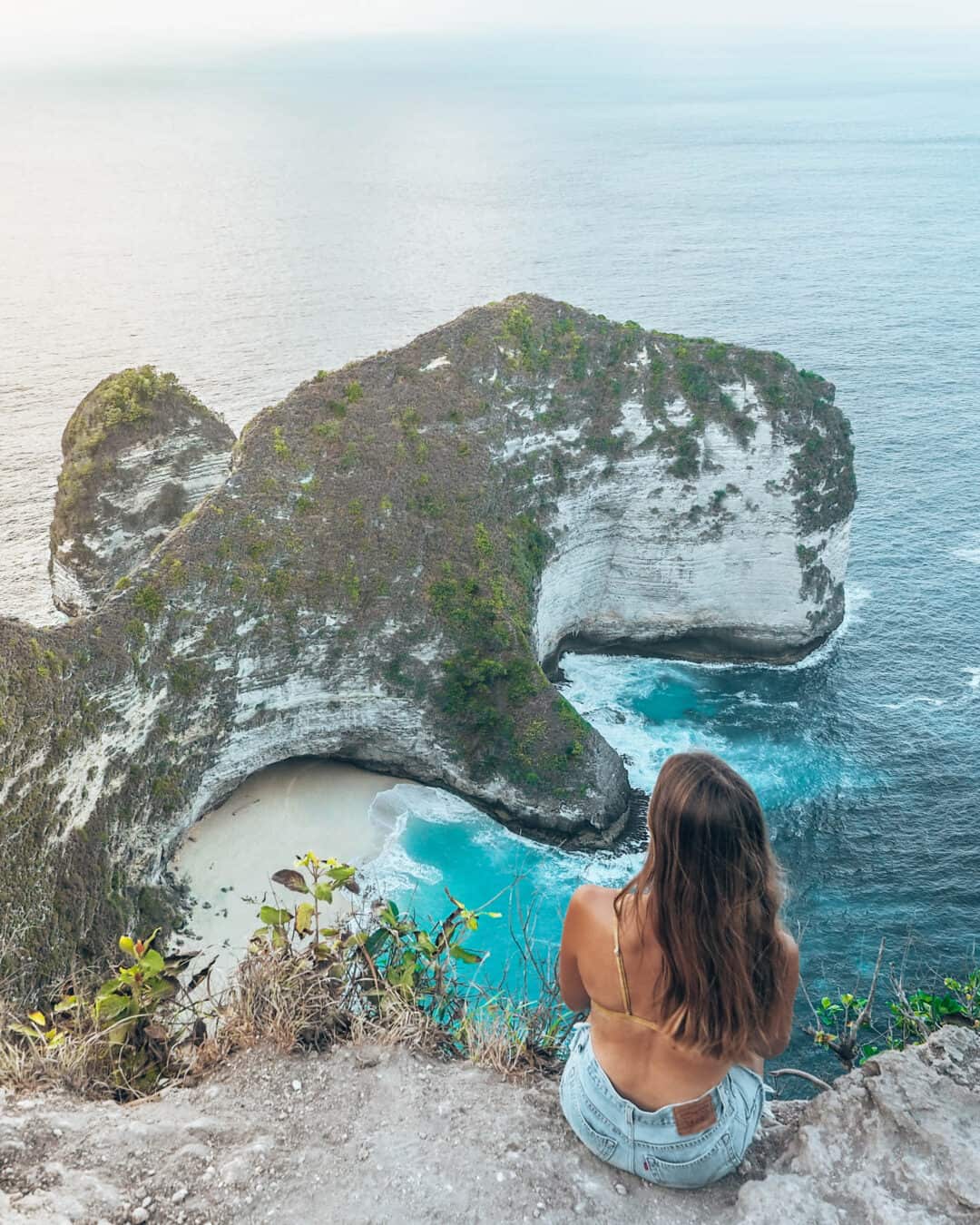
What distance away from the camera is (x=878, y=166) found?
14600cm

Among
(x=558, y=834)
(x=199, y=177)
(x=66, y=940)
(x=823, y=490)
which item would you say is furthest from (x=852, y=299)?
(x=199, y=177)

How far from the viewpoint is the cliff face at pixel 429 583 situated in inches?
1104

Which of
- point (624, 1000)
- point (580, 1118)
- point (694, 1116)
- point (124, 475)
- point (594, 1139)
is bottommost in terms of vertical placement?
point (594, 1139)

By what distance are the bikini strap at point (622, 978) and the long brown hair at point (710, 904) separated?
0.13m

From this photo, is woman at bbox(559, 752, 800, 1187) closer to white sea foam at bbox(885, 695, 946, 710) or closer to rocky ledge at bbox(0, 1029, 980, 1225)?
rocky ledge at bbox(0, 1029, 980, 1225)

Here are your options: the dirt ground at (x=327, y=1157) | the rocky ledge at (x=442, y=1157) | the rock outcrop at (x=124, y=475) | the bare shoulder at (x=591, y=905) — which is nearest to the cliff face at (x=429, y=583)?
the rock outcrop at (x=124, y=475)

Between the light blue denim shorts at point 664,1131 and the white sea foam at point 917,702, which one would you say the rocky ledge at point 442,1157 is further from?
the white sea foam at point 917,702

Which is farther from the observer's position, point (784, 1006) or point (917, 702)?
point (917, 702)

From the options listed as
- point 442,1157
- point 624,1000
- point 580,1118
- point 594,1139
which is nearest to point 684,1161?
point 594,1139

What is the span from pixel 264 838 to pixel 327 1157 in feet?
89.4

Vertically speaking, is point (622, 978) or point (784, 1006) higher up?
point (622, 978)

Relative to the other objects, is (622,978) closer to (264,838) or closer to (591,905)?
(591,905)

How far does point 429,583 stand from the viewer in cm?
3612

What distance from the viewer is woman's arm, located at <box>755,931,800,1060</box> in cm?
592
